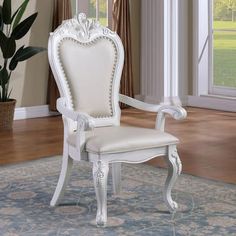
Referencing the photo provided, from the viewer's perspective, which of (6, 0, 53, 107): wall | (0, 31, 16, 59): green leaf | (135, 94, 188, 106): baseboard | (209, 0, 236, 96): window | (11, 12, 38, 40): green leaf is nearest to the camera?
(0, 31, 16, 59): green leaf

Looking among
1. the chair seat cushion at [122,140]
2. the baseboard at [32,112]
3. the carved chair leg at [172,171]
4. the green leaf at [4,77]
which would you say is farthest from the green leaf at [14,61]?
the carved chair leg at [172,171]

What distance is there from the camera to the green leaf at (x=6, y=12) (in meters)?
5.97

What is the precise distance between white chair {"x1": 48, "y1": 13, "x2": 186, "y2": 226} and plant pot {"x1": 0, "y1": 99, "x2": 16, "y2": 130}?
2.57 m

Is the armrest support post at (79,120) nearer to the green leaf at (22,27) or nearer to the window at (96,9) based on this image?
the green leaf at (22,27)

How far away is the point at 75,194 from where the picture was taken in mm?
3723

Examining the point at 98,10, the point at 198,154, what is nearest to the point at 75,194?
the point at 198,154

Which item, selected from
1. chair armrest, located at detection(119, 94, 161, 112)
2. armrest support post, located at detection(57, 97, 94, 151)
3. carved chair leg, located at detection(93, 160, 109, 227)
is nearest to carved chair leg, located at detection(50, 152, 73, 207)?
armrest support post, located at detection(57, 97, 94, 151)

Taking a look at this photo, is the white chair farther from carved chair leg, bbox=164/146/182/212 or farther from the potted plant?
the potted plant

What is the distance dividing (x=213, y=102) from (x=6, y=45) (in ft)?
8.94

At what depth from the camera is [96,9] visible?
7.29 m

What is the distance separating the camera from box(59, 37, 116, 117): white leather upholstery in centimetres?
350

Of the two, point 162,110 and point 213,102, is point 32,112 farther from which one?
point 162,110

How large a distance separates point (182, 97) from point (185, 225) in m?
4.67

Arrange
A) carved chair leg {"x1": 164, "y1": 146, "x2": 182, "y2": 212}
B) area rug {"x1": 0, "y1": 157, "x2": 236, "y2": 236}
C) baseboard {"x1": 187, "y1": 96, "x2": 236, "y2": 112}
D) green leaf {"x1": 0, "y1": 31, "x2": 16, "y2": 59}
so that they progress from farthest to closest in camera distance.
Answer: baseboard {"x1": 187, "y1": 96, "x2": 236, "y2": 112} → green leaf {"x1": 0, "y1": 31, "x2": 16, "y2": 59} → carved chair leg {"x1": 164, "y1": 146, "x2": 182, "y2": 212} → area rug {"x1": 0, "y1": 157, "x2": 236, "y2": 236}
